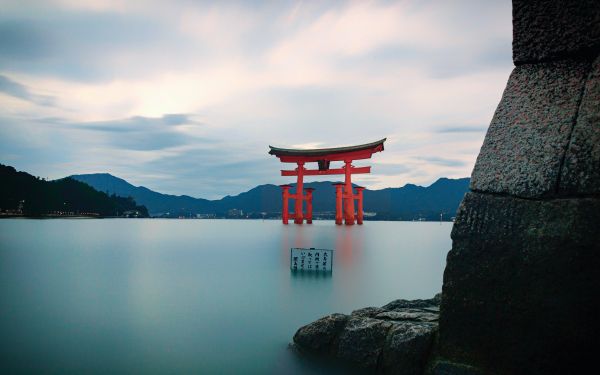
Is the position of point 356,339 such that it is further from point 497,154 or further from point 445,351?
point 497,154

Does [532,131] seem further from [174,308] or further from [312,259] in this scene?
[312,259]

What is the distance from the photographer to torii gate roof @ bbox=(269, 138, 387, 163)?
117 feet

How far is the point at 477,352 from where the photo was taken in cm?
255

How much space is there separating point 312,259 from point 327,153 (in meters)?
28.0

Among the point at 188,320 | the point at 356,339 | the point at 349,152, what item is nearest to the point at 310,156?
the point at 349,152

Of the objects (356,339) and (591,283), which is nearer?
(591,283)

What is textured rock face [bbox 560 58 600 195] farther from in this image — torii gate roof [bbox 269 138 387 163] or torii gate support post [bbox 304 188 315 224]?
torii gate support post [bbox 304 188 315 224]

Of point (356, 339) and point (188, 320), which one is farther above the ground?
point (356, 339)

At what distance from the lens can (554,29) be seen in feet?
8.30

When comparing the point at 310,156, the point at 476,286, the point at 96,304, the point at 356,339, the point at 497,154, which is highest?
the point at 310,156

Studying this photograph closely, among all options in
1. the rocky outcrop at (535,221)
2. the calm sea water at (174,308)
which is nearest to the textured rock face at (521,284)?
the rocky outcrop at (535,221)

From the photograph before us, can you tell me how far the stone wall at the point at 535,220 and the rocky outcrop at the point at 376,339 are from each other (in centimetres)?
36

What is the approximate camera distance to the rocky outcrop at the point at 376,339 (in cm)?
306

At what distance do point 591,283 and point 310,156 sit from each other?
36.9 m
